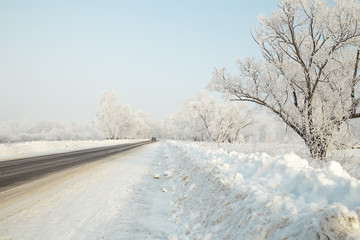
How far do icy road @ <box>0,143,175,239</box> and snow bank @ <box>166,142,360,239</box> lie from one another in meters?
0.67

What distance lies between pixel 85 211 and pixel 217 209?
2562 millimetres

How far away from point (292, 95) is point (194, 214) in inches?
316

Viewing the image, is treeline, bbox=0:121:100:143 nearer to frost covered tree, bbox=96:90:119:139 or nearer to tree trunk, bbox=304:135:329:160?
frost covered tree, bbox=96:90:119:139

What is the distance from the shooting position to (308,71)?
27.2ft

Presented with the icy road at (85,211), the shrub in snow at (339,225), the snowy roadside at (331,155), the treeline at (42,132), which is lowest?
the icy road at (85,211)

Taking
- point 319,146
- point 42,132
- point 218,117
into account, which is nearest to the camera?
point 319,146

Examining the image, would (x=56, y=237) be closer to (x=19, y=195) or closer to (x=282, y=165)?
(x=19, y=195)

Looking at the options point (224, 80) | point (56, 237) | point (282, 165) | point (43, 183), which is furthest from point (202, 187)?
point (224, 80)

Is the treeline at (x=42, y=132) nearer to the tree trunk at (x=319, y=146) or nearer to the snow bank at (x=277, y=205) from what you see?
the tree trunk at (x=319, y=146)

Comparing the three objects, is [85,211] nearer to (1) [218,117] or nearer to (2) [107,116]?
(1) [218,117]

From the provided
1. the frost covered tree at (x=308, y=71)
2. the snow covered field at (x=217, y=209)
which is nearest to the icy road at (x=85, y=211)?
the snow covered field at (x=217, y=209)

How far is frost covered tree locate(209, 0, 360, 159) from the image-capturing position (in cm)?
759

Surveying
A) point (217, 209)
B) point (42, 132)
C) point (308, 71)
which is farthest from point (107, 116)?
point (217, 209)

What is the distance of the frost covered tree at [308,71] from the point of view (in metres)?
7.59
